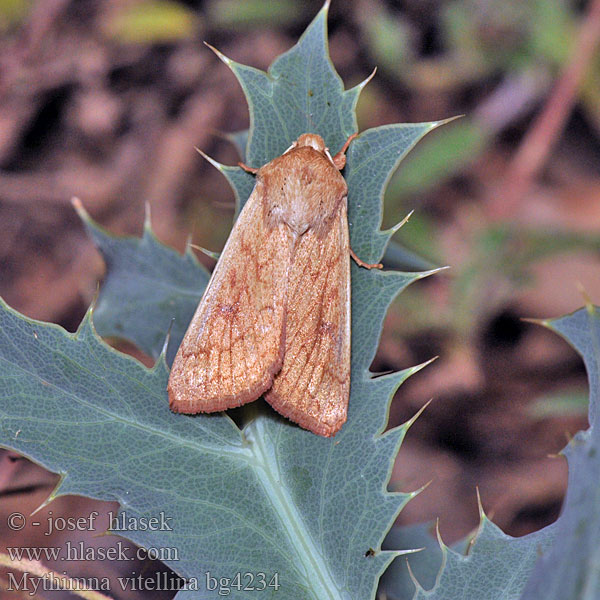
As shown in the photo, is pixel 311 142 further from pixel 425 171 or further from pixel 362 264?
pixel 425 171

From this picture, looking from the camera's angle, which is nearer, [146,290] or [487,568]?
[487,568]

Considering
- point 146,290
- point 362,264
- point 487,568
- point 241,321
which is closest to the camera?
point 487,568

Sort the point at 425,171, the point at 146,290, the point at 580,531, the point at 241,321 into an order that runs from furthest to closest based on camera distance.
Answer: the point at 425,171
the point at 146,290
the point at 241,321
the point at 580,531

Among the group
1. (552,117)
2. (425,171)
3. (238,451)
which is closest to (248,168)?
(238,451)

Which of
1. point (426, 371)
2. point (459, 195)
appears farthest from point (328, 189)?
point (459, 195)

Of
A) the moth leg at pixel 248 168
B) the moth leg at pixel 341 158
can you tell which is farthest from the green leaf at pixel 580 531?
the moth leg at pixel 248 168

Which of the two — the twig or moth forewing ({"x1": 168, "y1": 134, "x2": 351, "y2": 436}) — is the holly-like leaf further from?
the twig

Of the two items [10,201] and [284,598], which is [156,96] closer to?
[10,201]

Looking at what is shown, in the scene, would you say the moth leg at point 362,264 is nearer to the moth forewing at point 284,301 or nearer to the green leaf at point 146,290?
the moth forewing at point 284,301

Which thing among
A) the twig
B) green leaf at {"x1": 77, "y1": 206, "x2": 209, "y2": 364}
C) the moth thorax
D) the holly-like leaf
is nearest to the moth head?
the moth thorax
